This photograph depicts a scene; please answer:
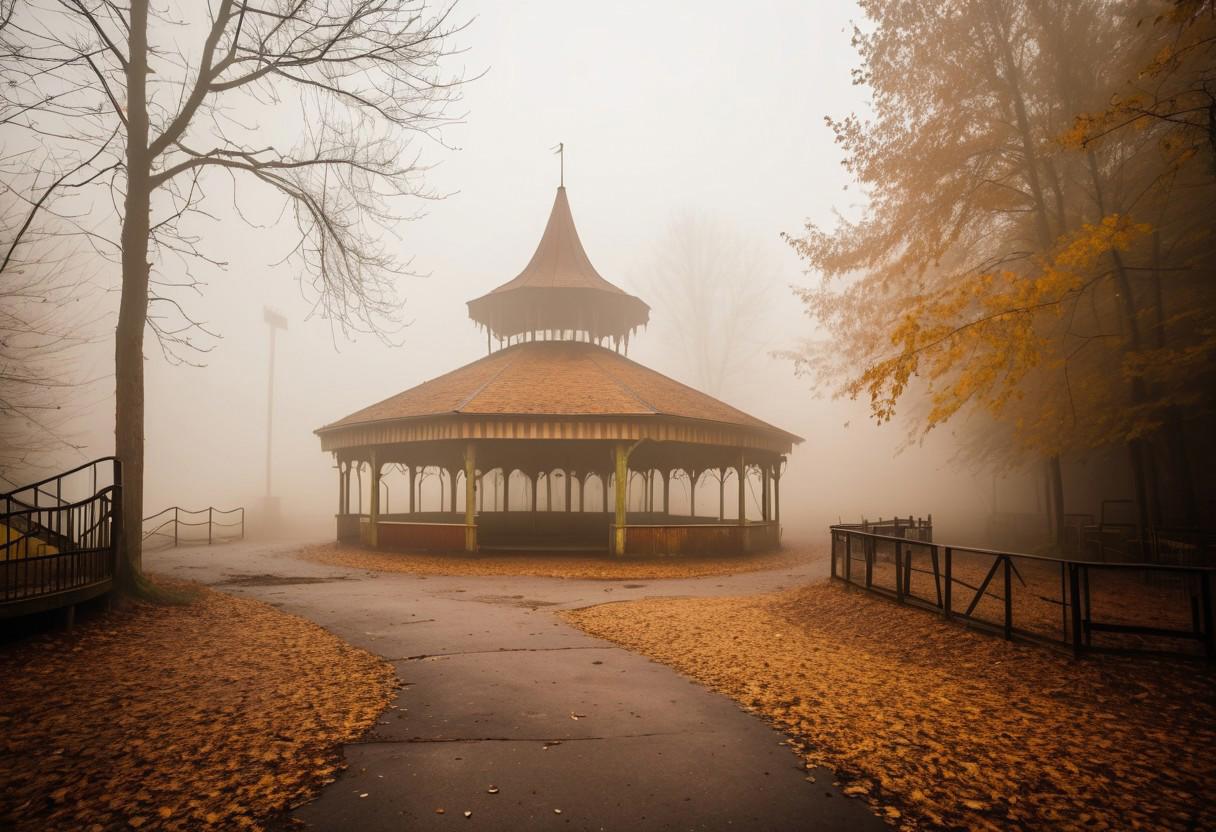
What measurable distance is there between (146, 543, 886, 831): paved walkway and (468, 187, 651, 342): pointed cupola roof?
19.0 meters

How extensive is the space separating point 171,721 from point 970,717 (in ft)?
22.9

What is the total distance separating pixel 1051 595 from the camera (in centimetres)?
1213

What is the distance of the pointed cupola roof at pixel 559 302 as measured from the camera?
27469 mm

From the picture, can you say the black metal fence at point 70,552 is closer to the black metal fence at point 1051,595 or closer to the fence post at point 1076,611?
the black metal fence at point 1051,595

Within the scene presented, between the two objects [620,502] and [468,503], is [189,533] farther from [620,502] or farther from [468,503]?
[620,502]

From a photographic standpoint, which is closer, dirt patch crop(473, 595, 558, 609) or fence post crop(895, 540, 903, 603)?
fence post crop(895, 540, 903, 603)

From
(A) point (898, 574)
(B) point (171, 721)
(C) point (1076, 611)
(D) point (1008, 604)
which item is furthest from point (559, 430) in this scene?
(B) point (171, 721)

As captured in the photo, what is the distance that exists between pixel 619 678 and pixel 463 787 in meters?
3.04

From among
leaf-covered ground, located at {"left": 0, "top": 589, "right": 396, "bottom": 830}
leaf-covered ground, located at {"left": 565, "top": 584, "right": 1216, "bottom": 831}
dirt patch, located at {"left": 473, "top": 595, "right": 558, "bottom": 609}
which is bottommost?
dirt patch, located at {"left": 473, "top": 595, "right": 558, "bottom": 609}

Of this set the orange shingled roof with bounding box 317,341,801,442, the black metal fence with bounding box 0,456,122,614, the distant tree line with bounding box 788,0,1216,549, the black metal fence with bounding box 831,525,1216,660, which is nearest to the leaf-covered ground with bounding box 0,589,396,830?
the black metal fence with bounding box 0,456,122,614

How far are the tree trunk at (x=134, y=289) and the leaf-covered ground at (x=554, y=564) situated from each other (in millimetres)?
7351

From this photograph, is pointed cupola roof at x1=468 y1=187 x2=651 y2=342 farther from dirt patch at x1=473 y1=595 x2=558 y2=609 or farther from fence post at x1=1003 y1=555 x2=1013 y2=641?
fence post at x1=1003 y1=555 x2=1013 y2=641

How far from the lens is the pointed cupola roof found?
27469 mm

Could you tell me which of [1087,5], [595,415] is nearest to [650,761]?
[595,415]
